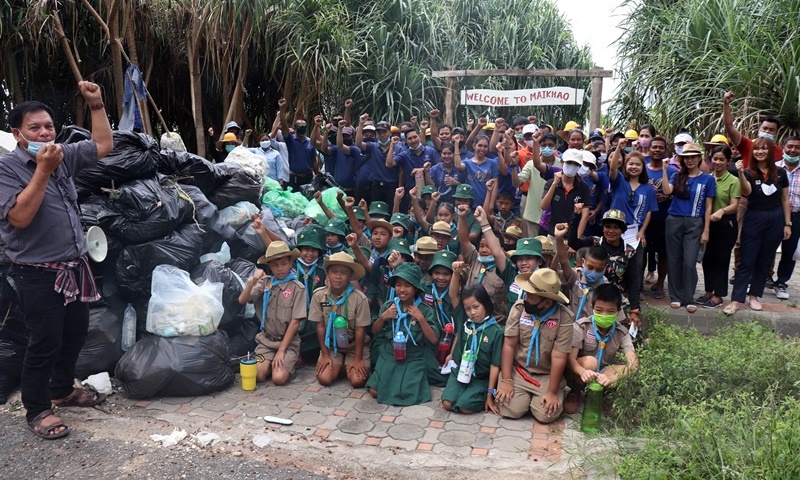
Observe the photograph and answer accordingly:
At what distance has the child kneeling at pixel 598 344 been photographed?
4270 mm

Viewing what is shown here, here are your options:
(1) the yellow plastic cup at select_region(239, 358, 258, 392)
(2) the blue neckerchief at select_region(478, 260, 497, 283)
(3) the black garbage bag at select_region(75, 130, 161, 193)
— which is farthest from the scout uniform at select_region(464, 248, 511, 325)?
(3) the black garbage bag at select_region(75, 130, 161, 193)

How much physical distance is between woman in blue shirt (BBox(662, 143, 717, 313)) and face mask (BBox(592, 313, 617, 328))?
1.92 meters

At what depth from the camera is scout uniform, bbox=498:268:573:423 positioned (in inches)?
164

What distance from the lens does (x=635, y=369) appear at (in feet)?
13.3

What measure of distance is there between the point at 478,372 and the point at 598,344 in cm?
83

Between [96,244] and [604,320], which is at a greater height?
[96,244]

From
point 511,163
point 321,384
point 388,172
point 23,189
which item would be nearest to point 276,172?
point 388,172

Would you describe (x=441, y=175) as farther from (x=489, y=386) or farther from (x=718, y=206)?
(x=489, y=386)

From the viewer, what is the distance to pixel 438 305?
192 inches

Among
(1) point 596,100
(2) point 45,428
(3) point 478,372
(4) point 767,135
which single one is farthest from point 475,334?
(1) point 596,100

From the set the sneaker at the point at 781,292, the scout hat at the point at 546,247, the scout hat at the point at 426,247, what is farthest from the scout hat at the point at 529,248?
the sneaker at the point at 781,292

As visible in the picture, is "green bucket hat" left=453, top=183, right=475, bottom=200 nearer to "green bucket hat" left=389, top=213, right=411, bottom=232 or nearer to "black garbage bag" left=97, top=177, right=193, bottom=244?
"green bucket hat" left=389, top=213, right=411, bottom=232

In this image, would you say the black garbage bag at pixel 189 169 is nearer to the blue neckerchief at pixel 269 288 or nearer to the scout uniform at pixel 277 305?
the scout uniform at pixel 277 305

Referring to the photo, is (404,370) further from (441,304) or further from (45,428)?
(45,428)
